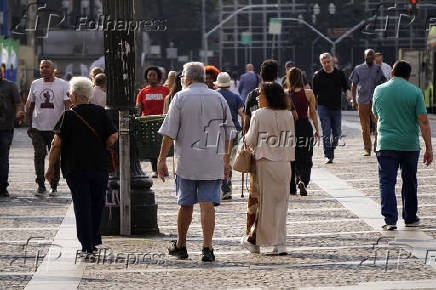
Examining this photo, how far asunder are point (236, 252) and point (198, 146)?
1.10 m

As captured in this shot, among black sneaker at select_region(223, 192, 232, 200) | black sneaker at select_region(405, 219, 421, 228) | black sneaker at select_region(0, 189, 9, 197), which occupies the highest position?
black sneaker at select_region(405, 219, 421, 228)

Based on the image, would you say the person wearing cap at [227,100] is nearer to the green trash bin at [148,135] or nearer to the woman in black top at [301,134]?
A: the woman in black top at [301,134]

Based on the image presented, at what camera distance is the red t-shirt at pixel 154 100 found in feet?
61.0

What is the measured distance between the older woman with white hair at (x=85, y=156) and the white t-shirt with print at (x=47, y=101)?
20.2 ft

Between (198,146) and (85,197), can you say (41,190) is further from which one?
(198,146)

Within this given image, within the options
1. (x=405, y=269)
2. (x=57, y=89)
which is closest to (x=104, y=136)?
(x=405, y=269)

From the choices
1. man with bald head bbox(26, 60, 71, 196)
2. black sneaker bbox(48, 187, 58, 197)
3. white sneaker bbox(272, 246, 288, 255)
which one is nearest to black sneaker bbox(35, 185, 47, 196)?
man with bald head bbox(26, 60, 71, 196)

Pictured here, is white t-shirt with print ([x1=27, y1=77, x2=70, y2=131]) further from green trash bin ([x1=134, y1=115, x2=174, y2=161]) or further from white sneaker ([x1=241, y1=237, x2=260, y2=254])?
white sneaker ([x1=241, y1=237, x2=260, y2=254])

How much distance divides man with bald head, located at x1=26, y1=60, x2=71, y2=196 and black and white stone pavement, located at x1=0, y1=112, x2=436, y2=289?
764 millimetres

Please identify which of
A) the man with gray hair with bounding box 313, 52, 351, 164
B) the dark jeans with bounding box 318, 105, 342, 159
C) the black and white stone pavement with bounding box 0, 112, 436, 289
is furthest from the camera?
the man with gray hair with bounding box 313, 52, 351, 164

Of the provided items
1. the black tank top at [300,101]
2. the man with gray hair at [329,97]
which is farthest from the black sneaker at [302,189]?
the man with gray hair at [329,97]

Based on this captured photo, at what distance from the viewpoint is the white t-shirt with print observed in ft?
54.9

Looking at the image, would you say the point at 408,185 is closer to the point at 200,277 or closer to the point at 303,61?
the point at 200,277

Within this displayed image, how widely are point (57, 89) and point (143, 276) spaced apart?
302 inches
